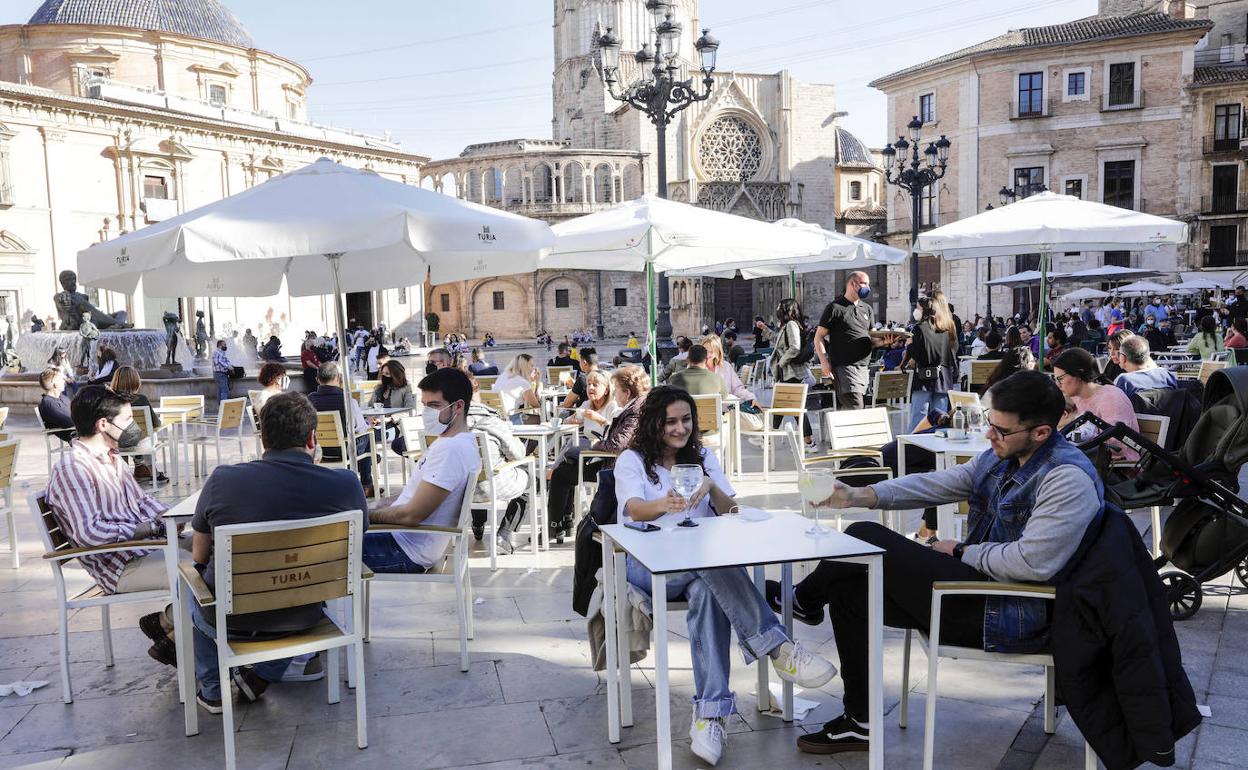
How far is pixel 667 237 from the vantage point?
22.8ft

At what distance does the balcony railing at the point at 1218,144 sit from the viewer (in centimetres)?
3247

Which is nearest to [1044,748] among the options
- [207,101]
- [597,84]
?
[207,101]

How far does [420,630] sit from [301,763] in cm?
132

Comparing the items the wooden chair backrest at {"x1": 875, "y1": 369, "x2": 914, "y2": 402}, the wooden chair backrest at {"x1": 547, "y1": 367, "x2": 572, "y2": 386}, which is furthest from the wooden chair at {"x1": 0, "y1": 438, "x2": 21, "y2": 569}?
the wooden chair backrest at {"x1": 875, "y1": 369, "x2": 914, "y2": 402}

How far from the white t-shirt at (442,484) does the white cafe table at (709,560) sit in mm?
1011

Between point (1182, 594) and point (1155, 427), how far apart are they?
1.13 metres

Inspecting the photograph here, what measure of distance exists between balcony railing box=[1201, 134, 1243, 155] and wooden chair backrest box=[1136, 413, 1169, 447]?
3438 cm

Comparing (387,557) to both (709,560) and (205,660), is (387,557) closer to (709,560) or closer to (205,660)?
(205,660)

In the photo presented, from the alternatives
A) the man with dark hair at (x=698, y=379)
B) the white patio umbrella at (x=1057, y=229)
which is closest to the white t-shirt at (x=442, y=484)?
the man with dark hair at (x=698, y=379)

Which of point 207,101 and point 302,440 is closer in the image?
point 302,440

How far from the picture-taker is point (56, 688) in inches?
148

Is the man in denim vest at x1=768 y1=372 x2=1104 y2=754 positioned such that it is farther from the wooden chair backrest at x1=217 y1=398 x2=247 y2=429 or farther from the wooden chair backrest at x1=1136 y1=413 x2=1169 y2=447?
the wooden chair backrest at x1=217 y1=398 x2=247 y2=429

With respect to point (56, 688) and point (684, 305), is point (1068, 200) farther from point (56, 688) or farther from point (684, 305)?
point (684, 305)

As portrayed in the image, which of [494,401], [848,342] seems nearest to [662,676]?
[494,401]
